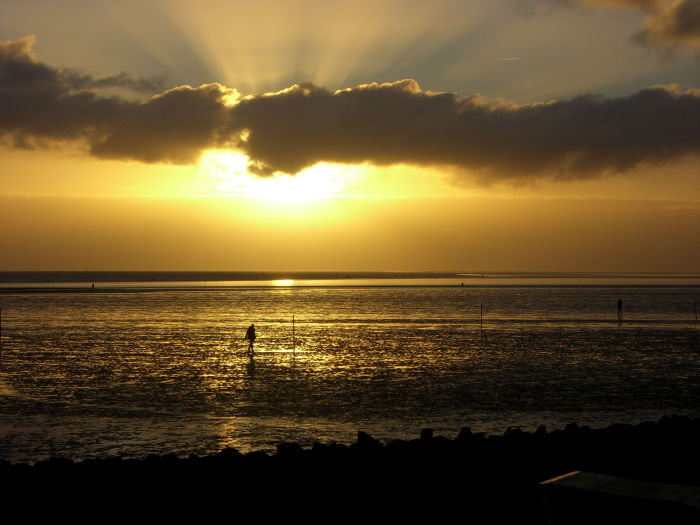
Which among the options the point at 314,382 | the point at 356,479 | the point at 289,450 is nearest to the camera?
the point at 356,479

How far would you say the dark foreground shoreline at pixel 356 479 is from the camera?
1159cm

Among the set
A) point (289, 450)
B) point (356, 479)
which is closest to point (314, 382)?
point (289, 450)

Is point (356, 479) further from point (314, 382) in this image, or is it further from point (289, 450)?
point (314, 382)

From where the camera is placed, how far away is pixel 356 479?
12.7 meters

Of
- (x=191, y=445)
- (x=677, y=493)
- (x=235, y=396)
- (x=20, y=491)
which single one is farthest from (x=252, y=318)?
(x=677, y=493)

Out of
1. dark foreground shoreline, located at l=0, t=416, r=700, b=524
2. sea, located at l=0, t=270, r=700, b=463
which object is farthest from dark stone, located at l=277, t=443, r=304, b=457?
sea, located at l=0, t=270, r=700, b=463

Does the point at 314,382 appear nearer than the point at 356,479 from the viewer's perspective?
No

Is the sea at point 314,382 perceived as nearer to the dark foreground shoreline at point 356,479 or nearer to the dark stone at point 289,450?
the dark stone at point 289,450

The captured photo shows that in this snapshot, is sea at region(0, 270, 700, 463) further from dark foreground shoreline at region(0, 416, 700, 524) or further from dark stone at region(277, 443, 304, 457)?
dark foreground shoreline at region(0, 416, 700, 524)

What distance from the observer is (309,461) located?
13.1 meters

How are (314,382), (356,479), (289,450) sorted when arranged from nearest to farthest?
1. (356,479)
2. (289,450)
3. (314,382)

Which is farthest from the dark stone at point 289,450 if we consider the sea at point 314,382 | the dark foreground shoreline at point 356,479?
the sea at point 314,382

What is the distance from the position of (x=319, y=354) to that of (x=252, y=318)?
79.4 ft

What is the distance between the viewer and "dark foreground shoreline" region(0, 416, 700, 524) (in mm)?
11586
